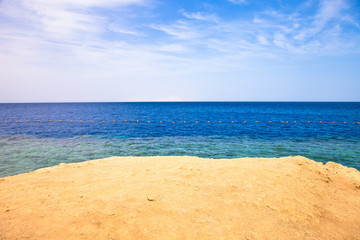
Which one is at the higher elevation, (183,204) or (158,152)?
(183,204)

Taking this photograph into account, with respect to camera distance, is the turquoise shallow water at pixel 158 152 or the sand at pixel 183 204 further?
the turquoise shallow water at pixel 158 152

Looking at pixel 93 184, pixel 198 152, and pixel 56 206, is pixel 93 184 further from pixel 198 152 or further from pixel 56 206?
pixel 198 152

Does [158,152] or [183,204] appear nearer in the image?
[183,204]

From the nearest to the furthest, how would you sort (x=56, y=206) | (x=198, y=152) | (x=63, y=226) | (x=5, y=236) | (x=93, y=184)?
1. (x=5, y=236)
2. (x=63, y=226)
3. (x=56, y=206)
4. (x=93, y=184)
5. (x=198, y=152)

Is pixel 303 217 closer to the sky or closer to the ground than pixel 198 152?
closer to the sky

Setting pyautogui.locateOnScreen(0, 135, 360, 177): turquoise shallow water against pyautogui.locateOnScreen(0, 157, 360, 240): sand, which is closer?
pyautogui.locateOnScreen(0, 157, 360, 240): sand

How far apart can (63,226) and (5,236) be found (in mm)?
1173

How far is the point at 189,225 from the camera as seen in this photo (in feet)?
17.4

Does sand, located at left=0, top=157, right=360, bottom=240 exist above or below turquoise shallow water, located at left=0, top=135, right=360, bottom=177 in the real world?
above

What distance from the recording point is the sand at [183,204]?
5023 mm

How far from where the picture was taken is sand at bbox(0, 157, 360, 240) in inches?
198

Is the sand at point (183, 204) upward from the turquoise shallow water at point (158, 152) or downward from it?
upward

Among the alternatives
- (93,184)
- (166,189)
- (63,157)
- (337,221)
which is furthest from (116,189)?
(63,157)

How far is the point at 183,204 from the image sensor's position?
632 cm
